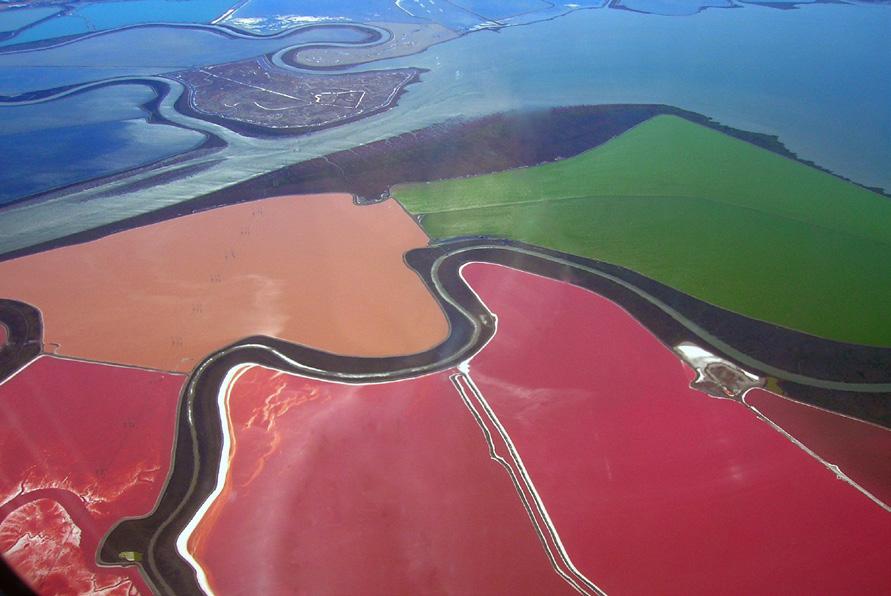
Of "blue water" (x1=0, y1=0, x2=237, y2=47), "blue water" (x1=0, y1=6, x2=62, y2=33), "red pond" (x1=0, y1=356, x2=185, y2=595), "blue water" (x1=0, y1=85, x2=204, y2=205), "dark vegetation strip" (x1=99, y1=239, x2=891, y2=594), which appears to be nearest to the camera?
"red pond" (x1=0, y1=356, x2=185, y2=595)

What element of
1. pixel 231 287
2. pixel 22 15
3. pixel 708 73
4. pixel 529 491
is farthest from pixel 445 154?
pixel 22 15

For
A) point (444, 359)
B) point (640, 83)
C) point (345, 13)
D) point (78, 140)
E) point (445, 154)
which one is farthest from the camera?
point (345, 13)

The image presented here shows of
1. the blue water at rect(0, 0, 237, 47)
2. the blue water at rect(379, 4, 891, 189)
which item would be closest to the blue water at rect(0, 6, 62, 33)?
the blue water at rect(0, 0, 237, 47)

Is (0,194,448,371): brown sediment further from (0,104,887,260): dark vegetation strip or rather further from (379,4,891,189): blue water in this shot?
(379,4,891,189): blue water

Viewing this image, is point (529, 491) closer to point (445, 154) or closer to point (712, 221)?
point (712, 221)

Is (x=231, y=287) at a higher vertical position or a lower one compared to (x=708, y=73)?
lower

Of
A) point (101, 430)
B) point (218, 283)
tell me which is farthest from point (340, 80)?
point (101, 430)
